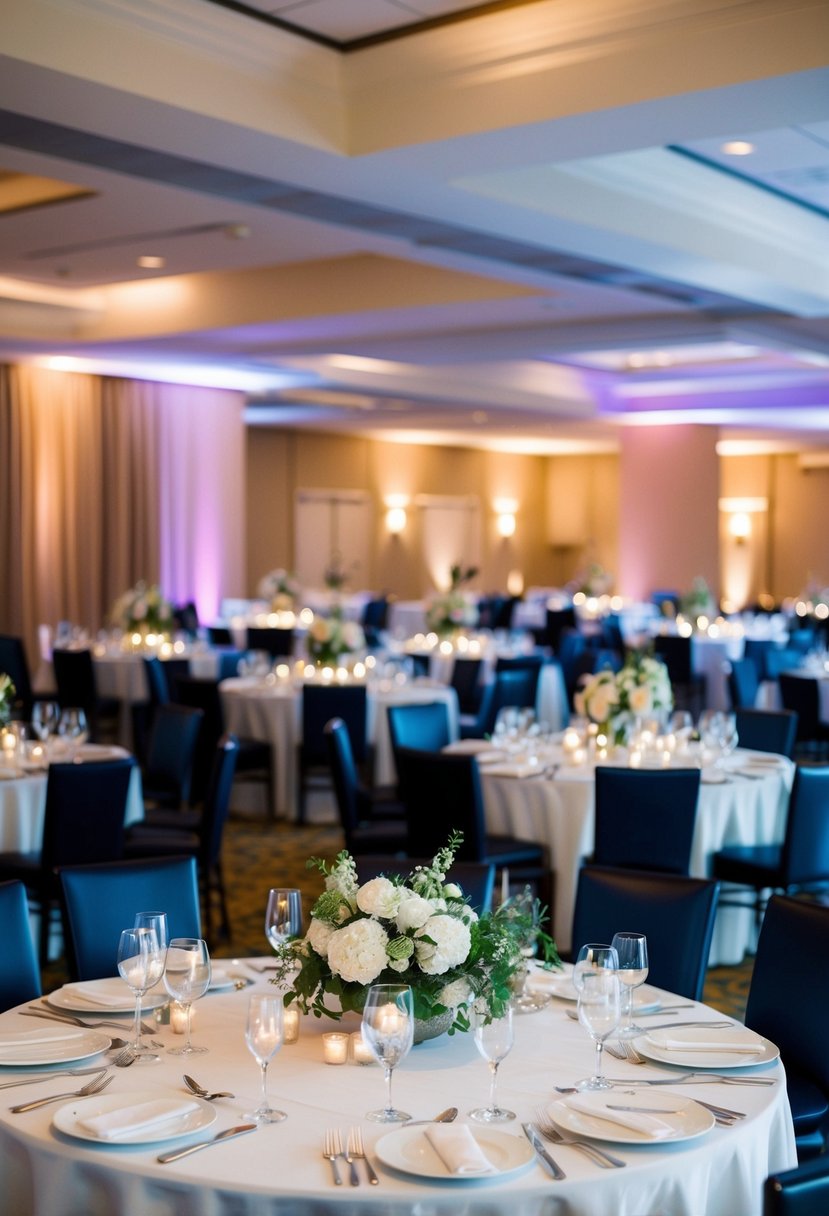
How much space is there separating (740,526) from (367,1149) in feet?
75.9

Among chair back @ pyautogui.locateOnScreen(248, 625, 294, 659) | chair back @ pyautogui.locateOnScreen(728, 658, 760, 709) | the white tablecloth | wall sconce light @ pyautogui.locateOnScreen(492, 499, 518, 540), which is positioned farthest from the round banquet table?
wall sconce light @ pyautogui.locateOnScreen(492, 499, 518, 540)

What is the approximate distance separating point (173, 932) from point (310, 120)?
3459 mm

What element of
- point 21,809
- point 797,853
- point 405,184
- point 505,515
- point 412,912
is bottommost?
point 797,853

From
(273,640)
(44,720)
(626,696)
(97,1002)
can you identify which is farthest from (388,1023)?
(273,640)

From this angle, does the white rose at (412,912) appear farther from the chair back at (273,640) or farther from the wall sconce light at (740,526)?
the wall sconce light at (740,526)

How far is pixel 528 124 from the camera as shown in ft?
17.4

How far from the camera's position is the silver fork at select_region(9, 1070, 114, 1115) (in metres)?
2.49

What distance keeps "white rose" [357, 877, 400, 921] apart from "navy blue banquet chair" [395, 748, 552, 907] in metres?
2.73

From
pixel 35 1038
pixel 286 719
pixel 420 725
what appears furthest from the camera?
pixel 286 719

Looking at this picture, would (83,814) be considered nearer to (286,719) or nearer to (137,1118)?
(137,1118)

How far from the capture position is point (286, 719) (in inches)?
345

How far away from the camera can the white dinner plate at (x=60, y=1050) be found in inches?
106

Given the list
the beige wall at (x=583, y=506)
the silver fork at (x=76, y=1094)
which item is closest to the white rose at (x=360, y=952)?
the silver fork at (x=76, y=1094)

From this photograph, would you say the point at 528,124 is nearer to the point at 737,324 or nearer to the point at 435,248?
the point at 435,248
